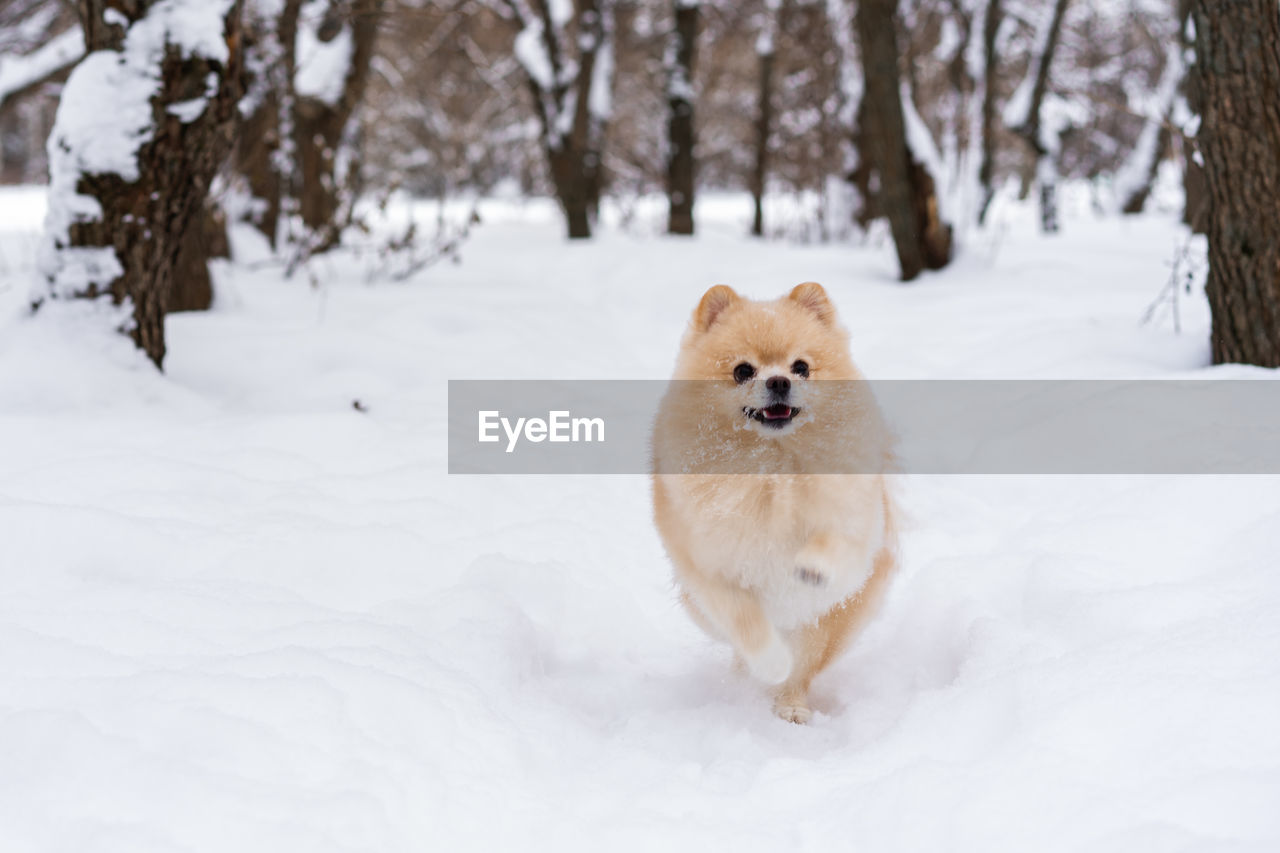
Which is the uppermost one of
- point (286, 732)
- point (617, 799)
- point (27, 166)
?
point (27, 166)

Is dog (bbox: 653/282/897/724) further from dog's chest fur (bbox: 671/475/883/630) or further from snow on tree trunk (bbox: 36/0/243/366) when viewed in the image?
snow on tree trunk (bbox: 36/0/243/366)

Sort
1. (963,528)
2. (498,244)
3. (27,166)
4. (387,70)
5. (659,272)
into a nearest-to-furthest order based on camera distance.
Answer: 1. (963,528)
2. (659,272)
3. (498,244)
4. (387,70)
5. (27,166)

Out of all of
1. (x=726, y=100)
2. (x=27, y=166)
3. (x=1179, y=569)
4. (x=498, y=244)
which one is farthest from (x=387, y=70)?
(x=1179, y=569)

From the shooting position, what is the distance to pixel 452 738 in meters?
2.31

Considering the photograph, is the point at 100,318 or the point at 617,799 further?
the point at 100,318

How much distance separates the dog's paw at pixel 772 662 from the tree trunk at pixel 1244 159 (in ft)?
9.02

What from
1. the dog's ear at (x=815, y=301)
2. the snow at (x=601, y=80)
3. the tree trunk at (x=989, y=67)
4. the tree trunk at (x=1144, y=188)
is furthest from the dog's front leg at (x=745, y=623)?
the tree trunk at (x=1144, y=188)

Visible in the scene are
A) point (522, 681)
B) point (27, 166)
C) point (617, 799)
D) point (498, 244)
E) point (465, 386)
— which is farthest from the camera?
point (27, 166)

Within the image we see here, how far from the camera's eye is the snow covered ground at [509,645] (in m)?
1.96

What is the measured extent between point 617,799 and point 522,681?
73cm

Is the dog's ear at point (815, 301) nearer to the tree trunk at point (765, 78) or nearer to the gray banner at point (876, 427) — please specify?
the gray banner at point (876, 427)

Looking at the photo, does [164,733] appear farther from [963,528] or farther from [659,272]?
[659,272]

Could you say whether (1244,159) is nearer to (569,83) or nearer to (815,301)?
(815,301)

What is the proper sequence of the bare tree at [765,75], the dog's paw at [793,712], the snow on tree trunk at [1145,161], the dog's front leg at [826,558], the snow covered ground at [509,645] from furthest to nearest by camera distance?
the bare tree at [765,75] → the snow on tree trunk at [1145,161] → the dog's paw at [793,712] → the dog's front leg at [826,558] → the snow covered ground at [509,645]
